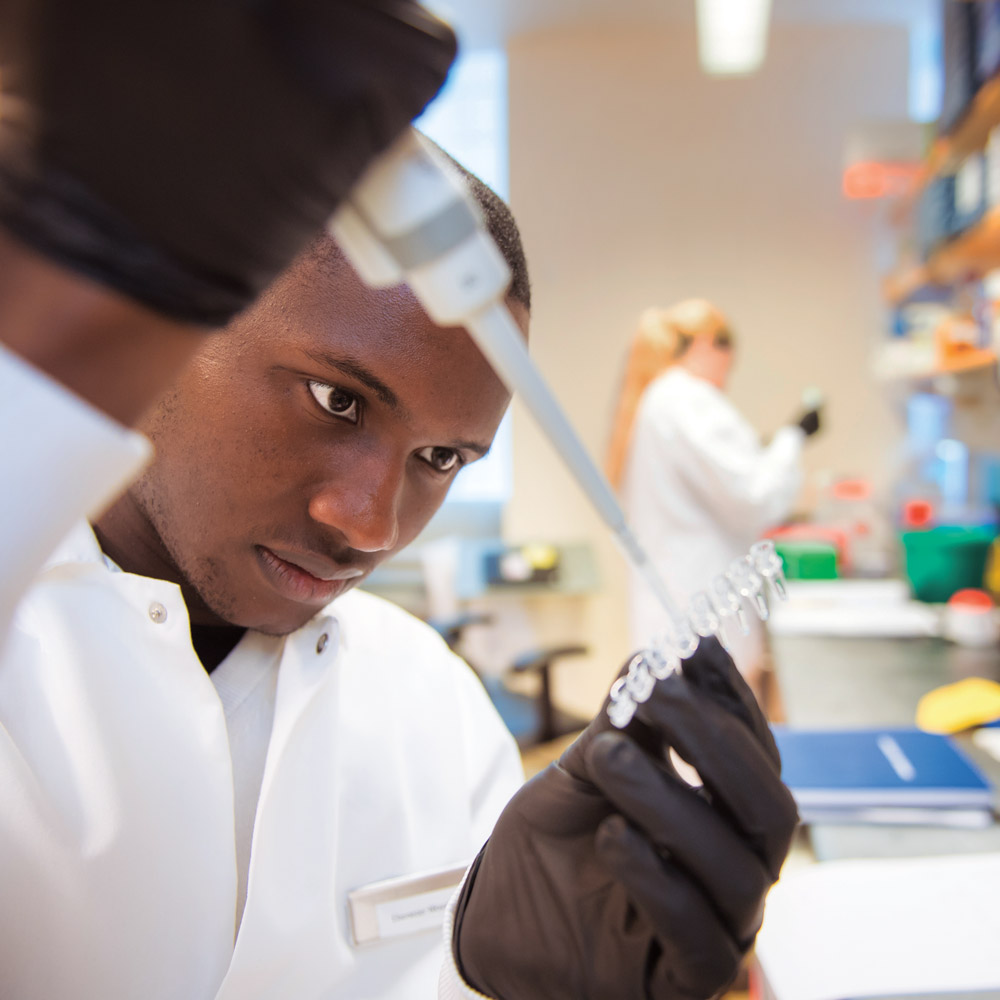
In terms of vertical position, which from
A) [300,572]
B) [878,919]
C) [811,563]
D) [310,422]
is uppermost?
[310,422]

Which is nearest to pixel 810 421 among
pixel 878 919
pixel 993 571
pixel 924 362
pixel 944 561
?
pixel 924 362

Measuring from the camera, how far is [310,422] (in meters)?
0.73

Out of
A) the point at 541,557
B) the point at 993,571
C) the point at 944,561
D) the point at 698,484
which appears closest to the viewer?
the point at 993,571

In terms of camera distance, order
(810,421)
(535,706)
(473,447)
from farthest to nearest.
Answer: (810,421), (535,706), (473,447)

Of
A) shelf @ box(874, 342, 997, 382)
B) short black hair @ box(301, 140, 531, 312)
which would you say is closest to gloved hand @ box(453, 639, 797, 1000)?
short black hair @ box(301, 140, 531, 312)

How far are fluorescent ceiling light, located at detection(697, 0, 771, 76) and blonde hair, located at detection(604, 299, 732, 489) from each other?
3.04ft

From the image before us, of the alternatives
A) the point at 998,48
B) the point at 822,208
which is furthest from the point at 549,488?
the point at 998,48

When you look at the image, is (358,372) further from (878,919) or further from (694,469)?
(694,469)

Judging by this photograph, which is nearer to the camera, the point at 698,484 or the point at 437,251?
the point at 437,251

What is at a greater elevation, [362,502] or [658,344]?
[362,502]

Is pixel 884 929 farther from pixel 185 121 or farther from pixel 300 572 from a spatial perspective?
pixel 185 121

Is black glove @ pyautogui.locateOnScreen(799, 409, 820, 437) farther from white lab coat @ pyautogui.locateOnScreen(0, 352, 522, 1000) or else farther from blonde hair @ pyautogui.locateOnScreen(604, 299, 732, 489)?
white lab coat @ pyautogui.locateOnScreen(0, 352, 522, 1000)

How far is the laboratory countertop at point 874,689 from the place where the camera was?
111cm

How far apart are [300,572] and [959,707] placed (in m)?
1.37
